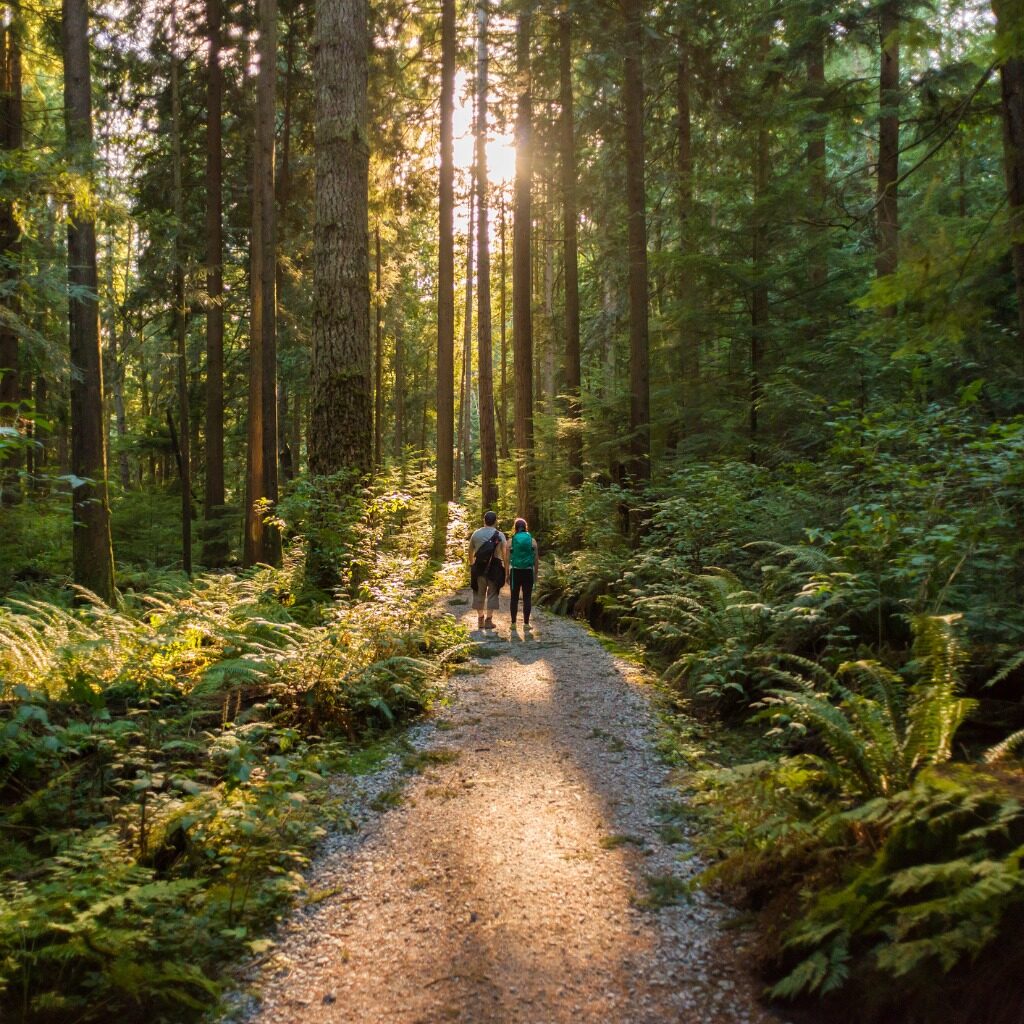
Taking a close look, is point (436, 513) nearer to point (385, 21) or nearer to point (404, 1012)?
point (385, 21)

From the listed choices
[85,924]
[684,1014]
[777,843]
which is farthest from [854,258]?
[85,924]

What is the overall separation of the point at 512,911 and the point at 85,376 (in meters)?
11.0

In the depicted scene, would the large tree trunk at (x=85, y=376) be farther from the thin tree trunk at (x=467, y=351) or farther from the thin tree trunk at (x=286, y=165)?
the thin tree trunk at (x=467, y=351)

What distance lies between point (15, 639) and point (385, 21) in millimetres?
16243

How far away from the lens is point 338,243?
10.0m

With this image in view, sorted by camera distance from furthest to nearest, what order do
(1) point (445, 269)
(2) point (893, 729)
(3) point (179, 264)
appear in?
(3) point (179, 264), (1) point (445, 269), (2) point (893, 729)

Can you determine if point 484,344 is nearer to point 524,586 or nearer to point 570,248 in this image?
point 570,248

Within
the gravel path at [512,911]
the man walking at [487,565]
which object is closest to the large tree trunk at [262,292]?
the man walking at [487,565]

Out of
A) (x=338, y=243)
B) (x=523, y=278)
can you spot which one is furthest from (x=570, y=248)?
(x=338, y=243)

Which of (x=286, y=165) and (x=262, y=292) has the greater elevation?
(x=286, y=165)

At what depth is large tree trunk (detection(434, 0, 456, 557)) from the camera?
16266 millimetres

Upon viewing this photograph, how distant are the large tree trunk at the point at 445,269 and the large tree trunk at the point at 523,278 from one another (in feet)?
5.92

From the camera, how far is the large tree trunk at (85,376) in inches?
416

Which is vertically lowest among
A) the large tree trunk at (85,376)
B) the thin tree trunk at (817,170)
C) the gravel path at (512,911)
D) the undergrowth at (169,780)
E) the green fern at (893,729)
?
the gravel path at (512,911)
